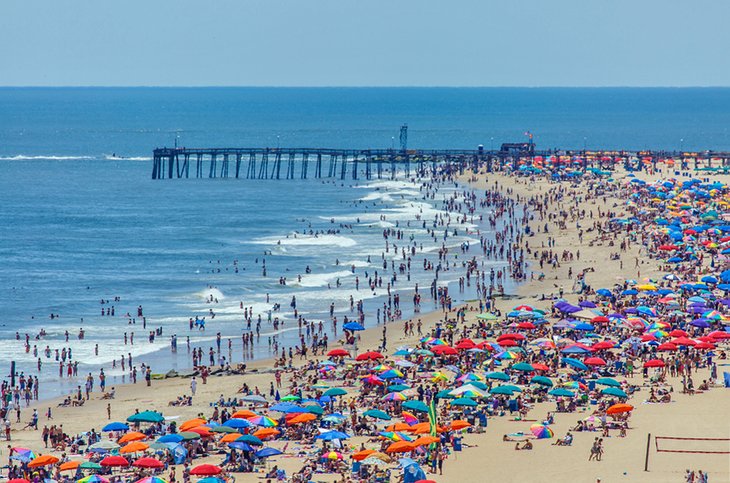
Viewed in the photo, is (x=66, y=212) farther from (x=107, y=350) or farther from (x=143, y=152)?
(x=143, y=152)

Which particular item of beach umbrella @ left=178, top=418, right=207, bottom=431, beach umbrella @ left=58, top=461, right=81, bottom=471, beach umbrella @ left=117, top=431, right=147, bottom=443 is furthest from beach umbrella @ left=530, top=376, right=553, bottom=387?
beach umbrella @ left=58, top=461, right=81, bottom=471

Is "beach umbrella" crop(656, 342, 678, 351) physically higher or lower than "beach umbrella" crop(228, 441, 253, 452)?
higher

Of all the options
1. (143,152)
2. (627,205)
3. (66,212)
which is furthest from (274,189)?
(143,152)

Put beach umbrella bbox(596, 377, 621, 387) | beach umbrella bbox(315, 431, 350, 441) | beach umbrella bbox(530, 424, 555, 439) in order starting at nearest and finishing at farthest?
beach umbrella bbox(315, 431, 350, 441), beach umbrella bbox(530, 424, 555, 439), beach umbrella bbox(596, 377, 621, 387)

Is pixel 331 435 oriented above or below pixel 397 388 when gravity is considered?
below

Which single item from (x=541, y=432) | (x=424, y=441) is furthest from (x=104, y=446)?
(x=541, y=432)

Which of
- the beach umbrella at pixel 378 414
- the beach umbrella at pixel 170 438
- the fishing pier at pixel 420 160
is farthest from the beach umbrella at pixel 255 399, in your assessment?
the fishing pier at pixel 420 160

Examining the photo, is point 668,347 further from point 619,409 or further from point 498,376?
point 619,409

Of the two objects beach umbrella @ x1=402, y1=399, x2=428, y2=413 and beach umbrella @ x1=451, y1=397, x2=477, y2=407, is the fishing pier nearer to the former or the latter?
beach umbrella @ x1=451, y1=397, x2=477, y2=407
